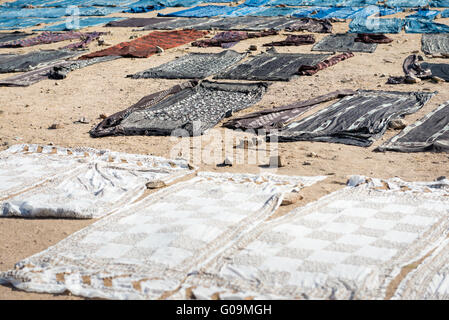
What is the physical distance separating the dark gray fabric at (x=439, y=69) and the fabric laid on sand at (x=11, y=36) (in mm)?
9633

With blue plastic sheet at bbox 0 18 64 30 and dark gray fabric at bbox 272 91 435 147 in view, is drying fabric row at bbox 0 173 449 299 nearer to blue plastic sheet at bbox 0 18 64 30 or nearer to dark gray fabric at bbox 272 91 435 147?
dark gray fabric at bbox 272 91 435 147

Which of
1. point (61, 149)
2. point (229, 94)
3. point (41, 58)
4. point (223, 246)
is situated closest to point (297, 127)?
point (229, 94)

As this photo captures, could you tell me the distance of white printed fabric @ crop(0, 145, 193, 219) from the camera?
4543mm

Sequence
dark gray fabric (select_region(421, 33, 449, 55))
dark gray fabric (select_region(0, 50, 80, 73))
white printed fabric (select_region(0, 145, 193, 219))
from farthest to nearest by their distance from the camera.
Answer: dark gray fabric (select_region(0, 50, 80, 73)) < dark gray fabric (select_region(421, 33, 449, 55)) < white printed fabric (select_region(0, 145, 193, 219))

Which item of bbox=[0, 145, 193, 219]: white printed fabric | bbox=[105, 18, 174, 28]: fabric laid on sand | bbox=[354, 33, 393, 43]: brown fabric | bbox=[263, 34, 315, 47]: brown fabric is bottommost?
bbox=[0, 145, 193, 219]: white printed fabric

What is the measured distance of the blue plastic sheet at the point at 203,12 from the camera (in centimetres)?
1648

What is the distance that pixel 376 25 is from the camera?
13219 millimetres

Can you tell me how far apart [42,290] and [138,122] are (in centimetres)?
369

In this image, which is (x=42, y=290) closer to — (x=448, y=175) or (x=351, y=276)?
(x=351, y=276)

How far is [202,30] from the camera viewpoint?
1398cm

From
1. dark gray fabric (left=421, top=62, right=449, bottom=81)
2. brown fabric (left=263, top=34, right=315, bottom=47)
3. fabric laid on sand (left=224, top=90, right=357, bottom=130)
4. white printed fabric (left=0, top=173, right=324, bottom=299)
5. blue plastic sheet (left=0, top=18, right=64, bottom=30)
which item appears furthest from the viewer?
blue plastic sheet (left=0, top=18, right=64, bottom=30)

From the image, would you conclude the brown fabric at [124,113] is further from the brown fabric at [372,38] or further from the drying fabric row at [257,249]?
the brown fabric at [372,38]

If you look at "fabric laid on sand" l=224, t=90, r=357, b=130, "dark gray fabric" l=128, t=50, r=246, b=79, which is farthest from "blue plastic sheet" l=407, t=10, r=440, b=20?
"fabric laid on sand" l=224, t=90, r=357, b=130

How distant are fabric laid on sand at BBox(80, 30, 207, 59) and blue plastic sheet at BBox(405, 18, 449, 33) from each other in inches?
185
